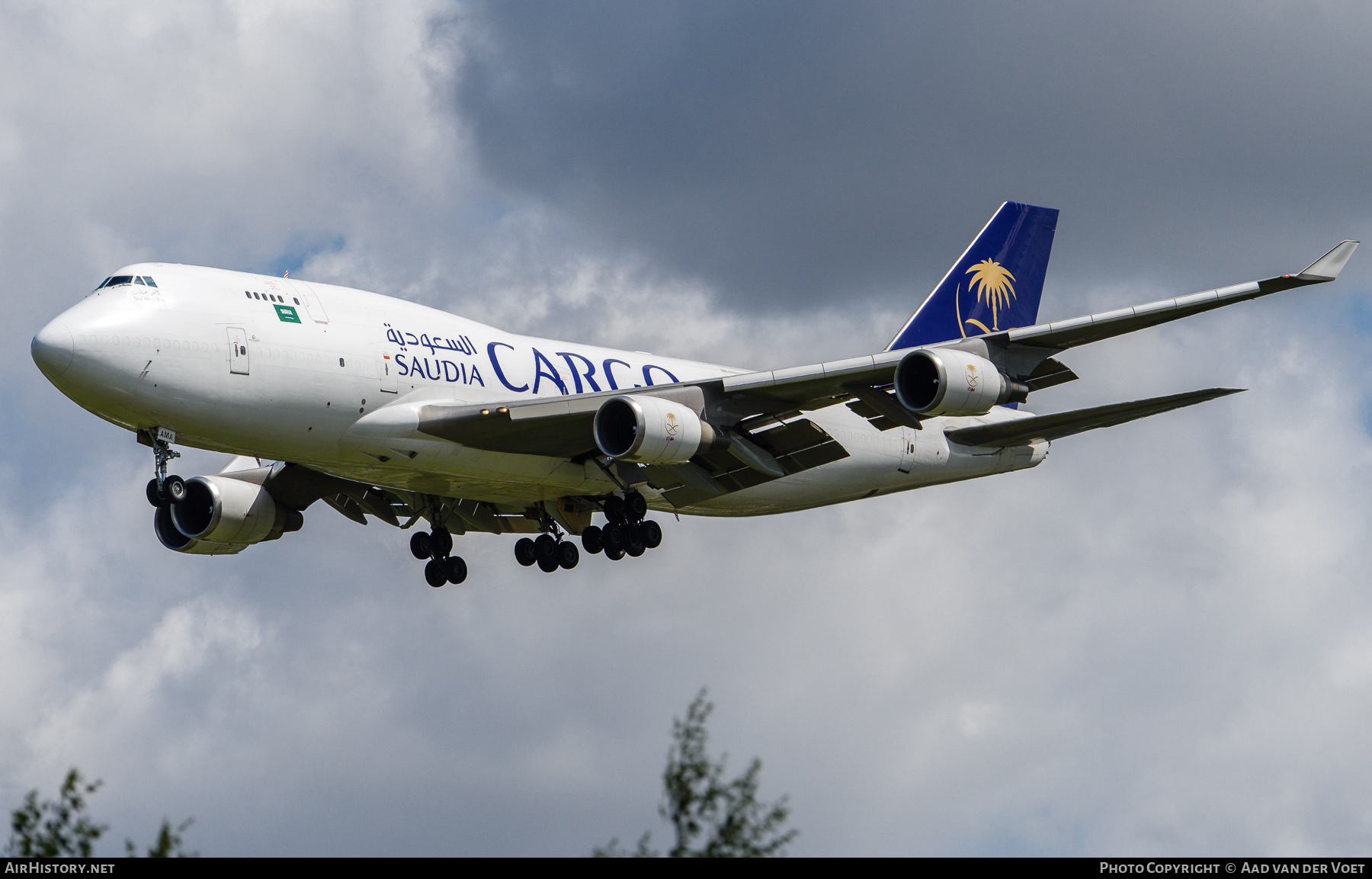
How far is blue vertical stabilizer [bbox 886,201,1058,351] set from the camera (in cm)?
4244

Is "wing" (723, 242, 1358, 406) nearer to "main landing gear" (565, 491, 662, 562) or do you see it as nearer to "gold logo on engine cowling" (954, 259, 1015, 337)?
"main landing gear" (565, 491, 662, 562)

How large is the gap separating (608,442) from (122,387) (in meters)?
9.22

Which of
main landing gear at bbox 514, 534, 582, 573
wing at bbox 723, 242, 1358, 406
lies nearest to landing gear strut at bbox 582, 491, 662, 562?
main landing gear at bbox 514, 534, 582, 573

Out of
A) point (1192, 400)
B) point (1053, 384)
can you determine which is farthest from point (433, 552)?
point (1192, 400)

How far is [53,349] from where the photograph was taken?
27828 millimetres

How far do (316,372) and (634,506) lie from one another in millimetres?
8260

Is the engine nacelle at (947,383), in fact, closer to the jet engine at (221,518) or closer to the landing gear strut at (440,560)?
the landing gear strut at (440,560)

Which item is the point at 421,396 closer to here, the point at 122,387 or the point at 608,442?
the point at 608,442

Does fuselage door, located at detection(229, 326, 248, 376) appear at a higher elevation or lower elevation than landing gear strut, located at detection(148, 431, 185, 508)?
higher

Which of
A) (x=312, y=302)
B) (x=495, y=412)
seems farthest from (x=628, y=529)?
(x=312, y=302)

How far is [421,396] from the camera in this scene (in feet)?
103

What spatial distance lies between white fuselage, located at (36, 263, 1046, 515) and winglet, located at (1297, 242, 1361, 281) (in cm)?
1460

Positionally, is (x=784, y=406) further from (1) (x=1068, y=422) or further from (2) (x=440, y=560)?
(2) (x=440, y=560)
